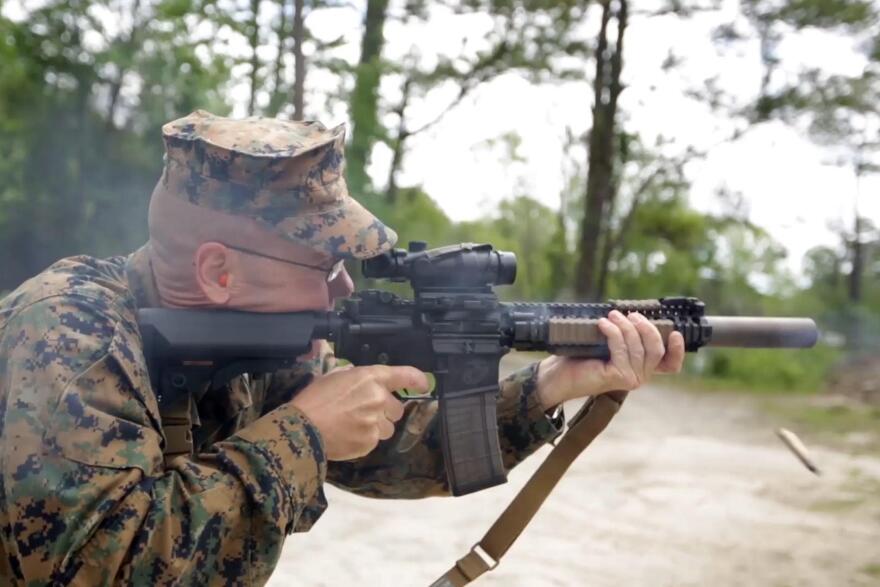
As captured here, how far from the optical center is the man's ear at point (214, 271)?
5.72ft

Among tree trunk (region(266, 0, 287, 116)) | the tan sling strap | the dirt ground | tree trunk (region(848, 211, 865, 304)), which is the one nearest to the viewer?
the tan sling strap

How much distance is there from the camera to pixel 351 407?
1771mm

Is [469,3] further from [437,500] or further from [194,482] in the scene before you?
[194,482]

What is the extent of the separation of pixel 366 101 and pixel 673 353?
6.75 m

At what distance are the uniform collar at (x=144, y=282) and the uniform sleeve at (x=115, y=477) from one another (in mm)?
205

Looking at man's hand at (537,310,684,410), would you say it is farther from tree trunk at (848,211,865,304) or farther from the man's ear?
tree trunk at (848,211,865,304)

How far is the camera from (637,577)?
4.03 metres

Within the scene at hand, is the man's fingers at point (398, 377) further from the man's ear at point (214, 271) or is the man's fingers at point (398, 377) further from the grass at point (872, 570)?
the grass at point (872, 570)

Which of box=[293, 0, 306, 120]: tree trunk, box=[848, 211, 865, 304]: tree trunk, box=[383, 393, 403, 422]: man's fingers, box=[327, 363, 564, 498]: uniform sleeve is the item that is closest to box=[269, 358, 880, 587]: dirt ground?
box=[327, 363, 564, 498]: uniform sleeve

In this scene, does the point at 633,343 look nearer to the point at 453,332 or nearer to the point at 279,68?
the point at 453,332

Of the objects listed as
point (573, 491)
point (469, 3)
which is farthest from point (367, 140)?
point (573, 491)

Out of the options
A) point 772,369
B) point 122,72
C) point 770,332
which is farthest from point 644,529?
point 122,72

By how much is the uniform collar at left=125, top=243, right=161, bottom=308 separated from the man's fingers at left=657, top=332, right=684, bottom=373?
1259 millimetres

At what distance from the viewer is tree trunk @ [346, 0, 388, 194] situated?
833cm
